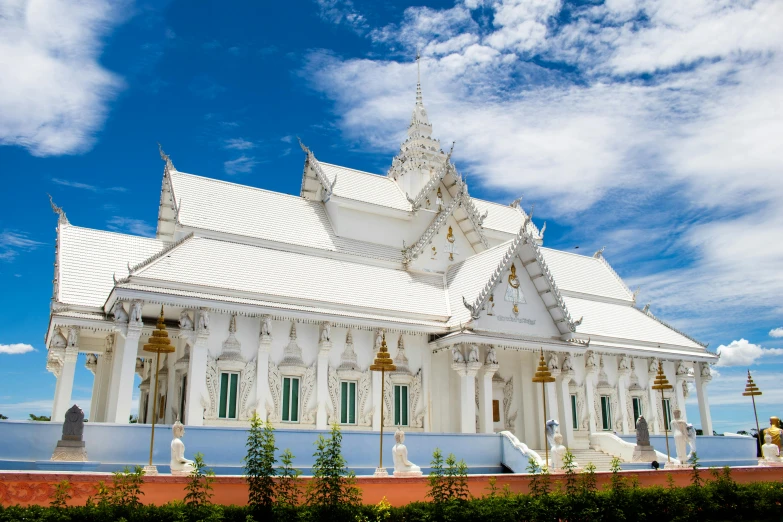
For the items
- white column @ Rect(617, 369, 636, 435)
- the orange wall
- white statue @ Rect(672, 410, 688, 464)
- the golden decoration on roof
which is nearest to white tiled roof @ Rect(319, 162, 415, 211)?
white column @ Rect(617, 369, 636, 435)

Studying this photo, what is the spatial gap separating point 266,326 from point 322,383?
2.65m

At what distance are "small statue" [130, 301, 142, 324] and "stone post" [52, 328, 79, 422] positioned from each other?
11.2 feet

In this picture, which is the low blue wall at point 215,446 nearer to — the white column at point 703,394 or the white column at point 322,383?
the white column at point 322,383

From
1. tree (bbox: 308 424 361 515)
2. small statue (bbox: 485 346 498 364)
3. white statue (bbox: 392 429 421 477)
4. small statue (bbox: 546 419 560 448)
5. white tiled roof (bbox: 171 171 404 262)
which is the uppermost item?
white tiled roof (bbox: 171 171 404 262)

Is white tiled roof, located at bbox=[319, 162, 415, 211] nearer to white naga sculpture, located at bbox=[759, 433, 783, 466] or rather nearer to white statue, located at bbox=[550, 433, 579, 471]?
white statue, located at bbox=[550, 433, 579, 471]

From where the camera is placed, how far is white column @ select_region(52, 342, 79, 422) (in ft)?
69.2

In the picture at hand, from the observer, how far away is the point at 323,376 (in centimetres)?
2188

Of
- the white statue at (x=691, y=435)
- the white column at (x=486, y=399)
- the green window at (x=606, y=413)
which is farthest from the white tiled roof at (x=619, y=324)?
the white column at (x=486, y=399)

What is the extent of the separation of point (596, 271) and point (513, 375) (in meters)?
13.1

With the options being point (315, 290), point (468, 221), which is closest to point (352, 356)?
point (315, 290)

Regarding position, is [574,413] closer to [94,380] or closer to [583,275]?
[583,275]

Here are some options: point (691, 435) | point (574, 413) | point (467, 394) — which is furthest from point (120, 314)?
point (691, 435)

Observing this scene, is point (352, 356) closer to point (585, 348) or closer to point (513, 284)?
point (513, 284)

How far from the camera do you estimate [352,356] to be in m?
22.8
